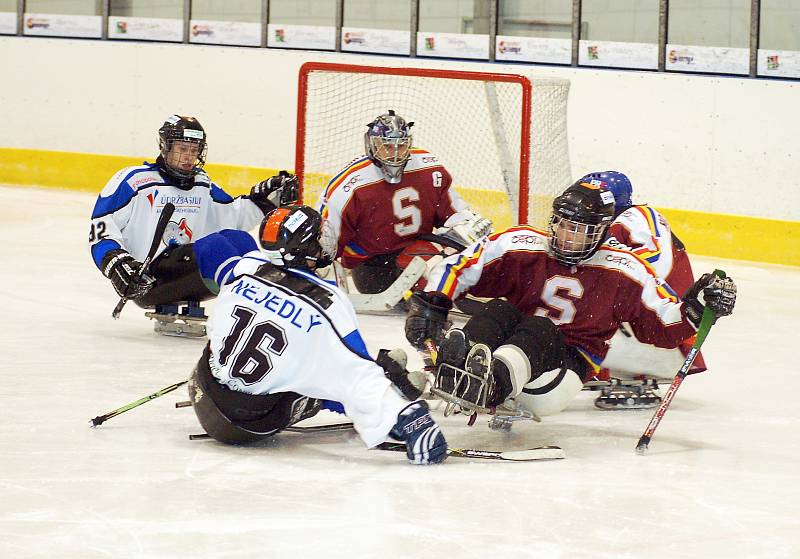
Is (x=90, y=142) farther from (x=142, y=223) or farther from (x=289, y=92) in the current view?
(x=142, y=223)

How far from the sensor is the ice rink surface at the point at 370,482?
118 inches

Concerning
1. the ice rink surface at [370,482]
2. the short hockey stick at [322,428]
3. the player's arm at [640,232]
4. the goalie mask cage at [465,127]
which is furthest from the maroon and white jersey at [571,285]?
the goalie mask cage at [465,127]

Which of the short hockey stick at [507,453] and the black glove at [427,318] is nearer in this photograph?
the short hockey stick at [507,453]

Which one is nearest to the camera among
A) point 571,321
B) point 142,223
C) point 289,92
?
point 571,321

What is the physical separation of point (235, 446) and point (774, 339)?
3.10 meters

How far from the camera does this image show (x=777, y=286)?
733cm

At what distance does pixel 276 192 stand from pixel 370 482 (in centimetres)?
255

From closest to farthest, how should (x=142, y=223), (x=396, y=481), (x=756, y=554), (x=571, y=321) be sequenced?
1. (x=756, y=554)
2. (x=396, y=481)
3. (x=571, y=321)
4. (x=142, y=223)

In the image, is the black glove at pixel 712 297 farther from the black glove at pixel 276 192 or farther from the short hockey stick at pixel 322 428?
the black glove at pixel 276 192

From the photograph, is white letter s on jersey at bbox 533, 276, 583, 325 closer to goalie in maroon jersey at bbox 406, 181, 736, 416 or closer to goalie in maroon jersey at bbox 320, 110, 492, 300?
goalie in maroon jersey at bbox 406, 181, 736, 416

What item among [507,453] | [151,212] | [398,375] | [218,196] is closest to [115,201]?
[151,212]

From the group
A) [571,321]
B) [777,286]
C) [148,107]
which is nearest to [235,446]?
[571,321]

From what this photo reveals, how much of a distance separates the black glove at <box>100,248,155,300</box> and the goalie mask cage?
1869mm

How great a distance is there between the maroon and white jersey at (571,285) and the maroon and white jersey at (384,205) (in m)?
2.25
